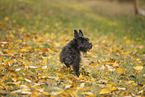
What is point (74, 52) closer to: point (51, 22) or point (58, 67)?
point (58, 67)

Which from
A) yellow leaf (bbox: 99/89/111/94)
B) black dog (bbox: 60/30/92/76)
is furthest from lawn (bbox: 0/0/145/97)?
black dog (bbox: 60/30/92/76)

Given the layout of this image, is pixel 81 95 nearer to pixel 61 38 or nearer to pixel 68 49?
pixel 68 49

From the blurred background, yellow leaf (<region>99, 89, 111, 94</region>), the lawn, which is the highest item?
the blurred background

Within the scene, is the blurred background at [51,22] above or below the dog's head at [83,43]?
above

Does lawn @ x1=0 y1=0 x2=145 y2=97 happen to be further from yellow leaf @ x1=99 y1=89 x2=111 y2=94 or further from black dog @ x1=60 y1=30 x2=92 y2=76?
black dog @ x1=60 y1=30 x2=92 y2=76

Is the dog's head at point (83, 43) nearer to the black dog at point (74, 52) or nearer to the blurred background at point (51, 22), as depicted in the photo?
the black dog at point (74, 52)

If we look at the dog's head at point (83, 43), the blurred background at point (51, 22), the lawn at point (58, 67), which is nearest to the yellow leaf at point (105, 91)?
the lawn at point (58, 67)

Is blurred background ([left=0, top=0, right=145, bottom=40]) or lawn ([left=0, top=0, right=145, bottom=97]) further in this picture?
blurred background ([left=0, top=0, right=145, bottom=40])

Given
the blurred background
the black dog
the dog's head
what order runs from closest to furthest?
the dog's head
the black dog
the blurred background

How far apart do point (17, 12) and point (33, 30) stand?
2.37 metres

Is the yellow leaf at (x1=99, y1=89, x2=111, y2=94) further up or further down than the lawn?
further down

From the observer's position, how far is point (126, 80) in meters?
3.53

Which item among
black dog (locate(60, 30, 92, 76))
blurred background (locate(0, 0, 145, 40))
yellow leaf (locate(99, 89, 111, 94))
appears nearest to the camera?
yellow leaf (locate(99, 89, 111, 94))

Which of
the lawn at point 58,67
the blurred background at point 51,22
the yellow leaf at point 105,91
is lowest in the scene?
the yellow leaf at point 105,91
